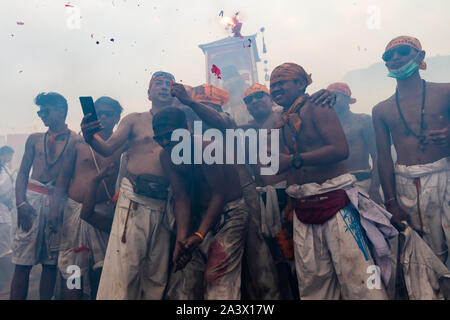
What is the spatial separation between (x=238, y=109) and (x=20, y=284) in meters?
16.2

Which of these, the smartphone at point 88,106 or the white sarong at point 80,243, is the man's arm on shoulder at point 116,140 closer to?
the smartphone at point 88,106

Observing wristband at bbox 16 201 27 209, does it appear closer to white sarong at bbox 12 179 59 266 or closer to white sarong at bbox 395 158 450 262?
white sarong at bbox 12 179 59 266

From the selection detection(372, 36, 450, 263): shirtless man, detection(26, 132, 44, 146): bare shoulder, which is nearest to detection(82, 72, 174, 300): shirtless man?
detection(26, 132, 44, 146): bare shoulder

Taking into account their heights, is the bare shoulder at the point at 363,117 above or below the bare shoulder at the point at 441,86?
below

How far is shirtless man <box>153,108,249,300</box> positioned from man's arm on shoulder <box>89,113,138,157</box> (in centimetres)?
85

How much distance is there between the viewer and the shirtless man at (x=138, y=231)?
8.91 feet

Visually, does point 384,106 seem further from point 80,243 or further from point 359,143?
point 80,243

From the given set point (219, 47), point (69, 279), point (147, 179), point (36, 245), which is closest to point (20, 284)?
point (36, 245)

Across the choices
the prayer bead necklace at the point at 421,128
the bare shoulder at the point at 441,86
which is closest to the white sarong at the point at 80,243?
the prayer bead necklace at the point at 421,128

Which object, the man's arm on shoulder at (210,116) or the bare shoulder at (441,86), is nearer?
the bare shoulder at (441,86)

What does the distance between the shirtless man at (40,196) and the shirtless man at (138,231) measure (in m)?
1.62

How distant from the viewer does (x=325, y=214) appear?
2.27 meters

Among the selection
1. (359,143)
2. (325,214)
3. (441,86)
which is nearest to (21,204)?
(325,214)

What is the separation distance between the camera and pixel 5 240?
700cm
